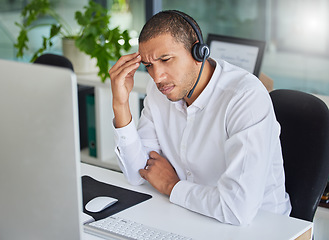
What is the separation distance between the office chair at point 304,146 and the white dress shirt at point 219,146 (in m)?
0.06

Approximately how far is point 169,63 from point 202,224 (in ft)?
1.59

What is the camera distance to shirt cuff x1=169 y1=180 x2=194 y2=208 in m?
1.76

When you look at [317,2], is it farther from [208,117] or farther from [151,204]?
[151,204]

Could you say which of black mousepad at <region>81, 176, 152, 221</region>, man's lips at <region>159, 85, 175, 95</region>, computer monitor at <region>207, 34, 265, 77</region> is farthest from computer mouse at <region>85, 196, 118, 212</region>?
computer monitor at <region>207, 34, 265, 77</region>

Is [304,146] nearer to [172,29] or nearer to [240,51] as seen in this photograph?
[172,29]

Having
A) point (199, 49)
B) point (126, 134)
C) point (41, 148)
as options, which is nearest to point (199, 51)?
point (199, 49)

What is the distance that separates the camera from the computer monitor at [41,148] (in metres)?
1.08

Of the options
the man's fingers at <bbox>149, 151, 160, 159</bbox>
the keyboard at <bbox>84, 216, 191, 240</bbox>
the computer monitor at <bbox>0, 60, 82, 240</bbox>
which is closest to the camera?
the computer monitor at <bbox>0, 60, 82, 240</bbox>

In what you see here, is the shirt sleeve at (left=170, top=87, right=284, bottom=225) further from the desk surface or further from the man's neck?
the man's neck

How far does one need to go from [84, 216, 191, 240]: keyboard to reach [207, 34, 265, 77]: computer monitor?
4.66 ft

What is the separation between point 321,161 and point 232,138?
379 mm

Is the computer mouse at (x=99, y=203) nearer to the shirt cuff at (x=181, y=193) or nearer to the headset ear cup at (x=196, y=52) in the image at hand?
the shirt cuff at (x=181, y=193)

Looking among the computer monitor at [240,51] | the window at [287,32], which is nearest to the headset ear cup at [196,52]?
the computer monitor at [240,51]

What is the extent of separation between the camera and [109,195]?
6.17 ft
